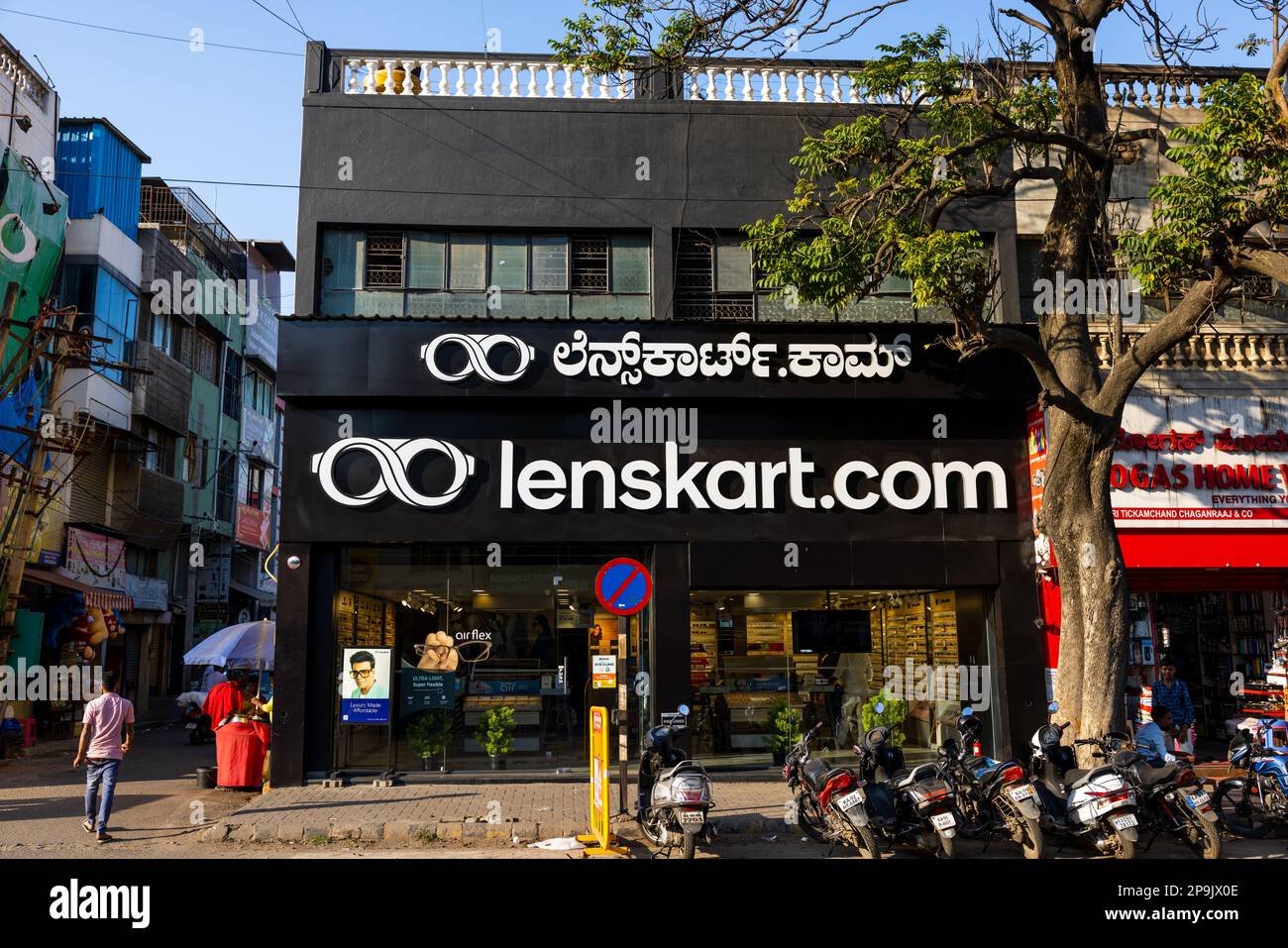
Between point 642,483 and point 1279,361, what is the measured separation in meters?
10.3

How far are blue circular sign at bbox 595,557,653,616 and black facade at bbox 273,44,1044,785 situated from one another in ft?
10.1

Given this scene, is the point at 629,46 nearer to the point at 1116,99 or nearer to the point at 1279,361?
the point at 1116,99

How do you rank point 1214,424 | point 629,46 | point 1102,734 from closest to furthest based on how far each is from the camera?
point 1102,734, point 629,46, point 1214,424

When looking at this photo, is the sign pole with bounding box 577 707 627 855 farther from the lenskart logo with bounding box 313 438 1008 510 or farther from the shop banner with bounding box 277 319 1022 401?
the shop banner with bounding box 277 319 1022 401

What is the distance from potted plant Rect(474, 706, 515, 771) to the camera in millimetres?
14109

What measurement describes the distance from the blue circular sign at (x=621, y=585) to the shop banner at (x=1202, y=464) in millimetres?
7824

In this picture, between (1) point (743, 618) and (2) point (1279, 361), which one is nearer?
(1) point (743, 618)

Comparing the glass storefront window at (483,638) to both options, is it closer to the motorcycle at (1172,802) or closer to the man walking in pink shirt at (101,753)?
the man walking in pink shirt at (101,753)

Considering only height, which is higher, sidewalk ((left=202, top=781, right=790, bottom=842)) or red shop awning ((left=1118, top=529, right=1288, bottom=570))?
red shop awning ((left=1118, top=529, right=1288, bottom=570))

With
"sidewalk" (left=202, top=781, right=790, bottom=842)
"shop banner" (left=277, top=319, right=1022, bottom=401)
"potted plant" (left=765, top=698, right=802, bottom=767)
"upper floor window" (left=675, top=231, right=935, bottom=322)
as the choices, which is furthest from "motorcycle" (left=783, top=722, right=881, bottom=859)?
"upper floor window" (left=675, top=231, right=935, bottom=322)

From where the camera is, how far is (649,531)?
47.0 ft

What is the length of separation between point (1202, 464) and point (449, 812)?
11.9 meters

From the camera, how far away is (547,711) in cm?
1426
